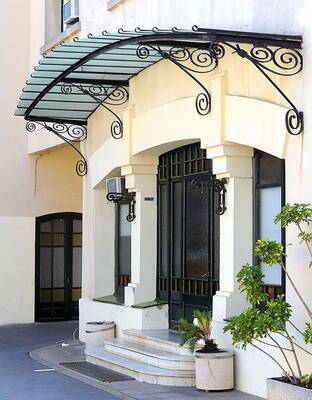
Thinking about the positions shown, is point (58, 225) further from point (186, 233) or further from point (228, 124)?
point (228, 124)

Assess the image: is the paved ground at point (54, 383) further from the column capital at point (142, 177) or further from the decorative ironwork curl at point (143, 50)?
the decorative ironwork curl at point (143, 50)

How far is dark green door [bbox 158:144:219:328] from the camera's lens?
13.1 meters

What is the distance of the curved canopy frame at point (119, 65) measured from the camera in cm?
1038

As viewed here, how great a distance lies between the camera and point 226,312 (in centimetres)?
1166

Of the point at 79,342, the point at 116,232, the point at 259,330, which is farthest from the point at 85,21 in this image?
the point at 259,330

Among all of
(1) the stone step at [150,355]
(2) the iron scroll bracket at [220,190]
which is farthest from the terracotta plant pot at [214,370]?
(2) the iron scroll bracket at [220,190]

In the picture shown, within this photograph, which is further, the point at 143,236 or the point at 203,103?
the point at 143,236

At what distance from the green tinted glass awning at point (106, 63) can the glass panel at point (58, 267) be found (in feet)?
16.9

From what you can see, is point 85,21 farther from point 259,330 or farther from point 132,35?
point 259,330

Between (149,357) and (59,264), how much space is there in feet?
29.0

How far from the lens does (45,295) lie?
2073 centimetres

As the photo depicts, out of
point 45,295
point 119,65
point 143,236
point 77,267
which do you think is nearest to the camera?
point 119,65

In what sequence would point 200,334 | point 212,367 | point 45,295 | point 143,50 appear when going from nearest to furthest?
point 212,367 < point 200,334 < point 143,50 < point 45,295

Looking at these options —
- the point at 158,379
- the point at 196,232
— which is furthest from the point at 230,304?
the point at 196,232
